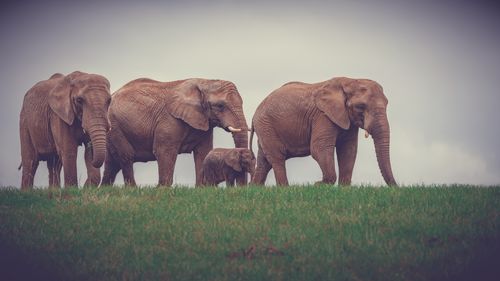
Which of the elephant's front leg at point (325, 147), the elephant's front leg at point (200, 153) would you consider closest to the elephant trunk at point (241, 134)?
the elephant's front leg at point (200, 153)

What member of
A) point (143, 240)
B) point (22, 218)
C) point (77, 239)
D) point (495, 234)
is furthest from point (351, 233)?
point (22, 218)

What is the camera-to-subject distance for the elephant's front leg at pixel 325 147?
25.1 metres

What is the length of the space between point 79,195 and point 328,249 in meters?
6.66

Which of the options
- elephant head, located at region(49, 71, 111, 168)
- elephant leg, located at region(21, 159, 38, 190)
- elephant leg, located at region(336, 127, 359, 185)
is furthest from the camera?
elephant leg, located at region(21, 159, 38, 190)

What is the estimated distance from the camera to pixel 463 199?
1905 centimetres

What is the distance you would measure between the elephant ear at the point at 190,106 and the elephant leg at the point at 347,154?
3.70 metres

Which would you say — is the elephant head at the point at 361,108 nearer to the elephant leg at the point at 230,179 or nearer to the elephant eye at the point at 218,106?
the elephant eye at the point at 218,106

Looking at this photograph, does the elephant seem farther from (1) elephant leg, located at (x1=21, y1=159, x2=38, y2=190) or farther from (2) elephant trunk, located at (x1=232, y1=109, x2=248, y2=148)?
(2) elephant trunk, located at (x1=232, y1=109, x2=248, y2=148)

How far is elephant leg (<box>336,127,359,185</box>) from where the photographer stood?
25.9 m

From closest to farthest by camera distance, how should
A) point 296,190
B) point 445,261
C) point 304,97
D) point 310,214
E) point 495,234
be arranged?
point 445,261 → point 495,234 → point 310,214 → point 296,190 → point 304,97

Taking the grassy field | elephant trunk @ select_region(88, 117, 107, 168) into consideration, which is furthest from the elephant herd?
the grassy field

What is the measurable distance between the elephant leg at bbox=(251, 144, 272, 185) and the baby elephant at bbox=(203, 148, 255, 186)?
0.22 meters

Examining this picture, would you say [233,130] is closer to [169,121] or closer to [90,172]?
[169,121]

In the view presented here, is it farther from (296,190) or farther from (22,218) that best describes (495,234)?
(22,218)
